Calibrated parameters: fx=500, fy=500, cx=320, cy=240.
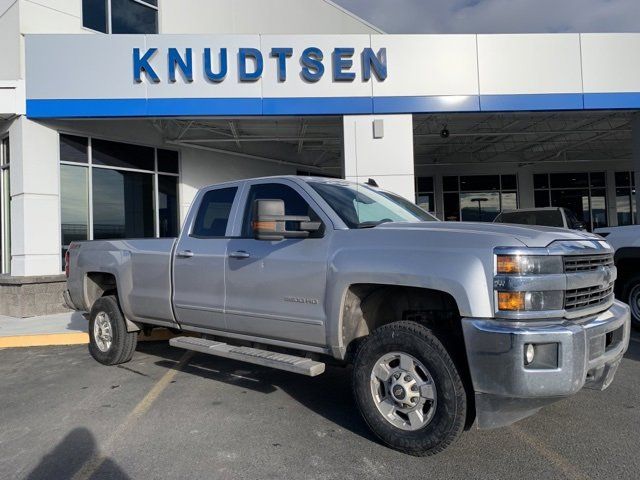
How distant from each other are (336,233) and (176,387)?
8.53 ft

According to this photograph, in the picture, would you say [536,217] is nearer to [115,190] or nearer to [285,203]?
[285,203]

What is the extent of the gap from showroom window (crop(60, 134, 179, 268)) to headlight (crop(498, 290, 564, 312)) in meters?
10.6

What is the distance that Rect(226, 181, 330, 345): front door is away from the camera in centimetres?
405

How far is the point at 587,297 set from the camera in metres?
3.56

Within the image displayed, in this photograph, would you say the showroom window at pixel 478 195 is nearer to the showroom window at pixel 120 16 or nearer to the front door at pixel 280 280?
the showroom window at pixel 120 16

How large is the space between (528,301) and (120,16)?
41.8ft

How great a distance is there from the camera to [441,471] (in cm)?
330

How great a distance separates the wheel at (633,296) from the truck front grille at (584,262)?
13.0ft

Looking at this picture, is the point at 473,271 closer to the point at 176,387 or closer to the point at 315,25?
the point at 176,387

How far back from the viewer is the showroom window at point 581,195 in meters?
24.4

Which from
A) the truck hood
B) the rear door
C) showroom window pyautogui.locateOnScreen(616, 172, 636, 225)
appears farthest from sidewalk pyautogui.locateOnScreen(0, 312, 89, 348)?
showroom window pyautogui.locateOnScreen(616, 172, 636, 225)

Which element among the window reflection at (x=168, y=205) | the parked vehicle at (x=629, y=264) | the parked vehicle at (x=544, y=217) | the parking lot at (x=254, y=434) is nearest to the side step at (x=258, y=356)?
the parking lot at (x=254, y=434)

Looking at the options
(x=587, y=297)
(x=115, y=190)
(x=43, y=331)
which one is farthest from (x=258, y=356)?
(x=115, y=190)

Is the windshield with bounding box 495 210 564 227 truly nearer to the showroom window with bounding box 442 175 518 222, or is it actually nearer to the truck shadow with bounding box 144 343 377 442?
the truck shadow with bounding box 144 343 377 442
